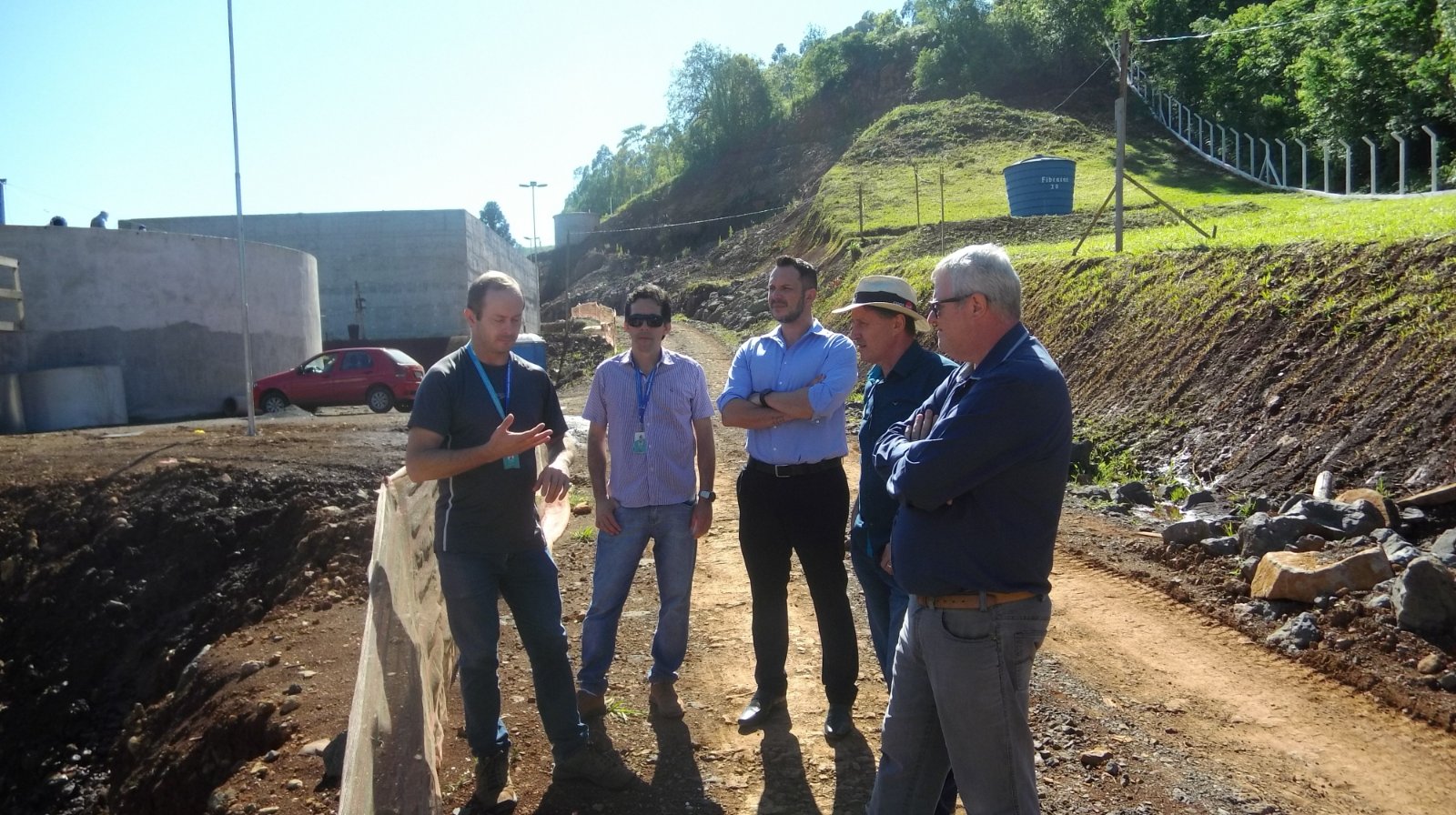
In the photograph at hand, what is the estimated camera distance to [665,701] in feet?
15.8

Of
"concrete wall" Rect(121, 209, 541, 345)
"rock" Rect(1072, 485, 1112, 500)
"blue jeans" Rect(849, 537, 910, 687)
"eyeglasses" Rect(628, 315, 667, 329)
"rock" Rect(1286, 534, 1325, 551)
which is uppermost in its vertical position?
"concrete wall" Rect(121, 209, 541, 345)

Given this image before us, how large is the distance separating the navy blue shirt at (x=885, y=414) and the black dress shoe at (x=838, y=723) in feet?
2.94

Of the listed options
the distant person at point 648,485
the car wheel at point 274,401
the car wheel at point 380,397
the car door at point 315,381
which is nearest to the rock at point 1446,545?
the distant person at point 648,485

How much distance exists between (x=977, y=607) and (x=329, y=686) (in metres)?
4.50

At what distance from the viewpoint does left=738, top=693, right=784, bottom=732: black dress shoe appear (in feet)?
15.1

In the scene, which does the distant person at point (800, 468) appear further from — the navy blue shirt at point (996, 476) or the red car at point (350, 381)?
the red car at point (350, 381)

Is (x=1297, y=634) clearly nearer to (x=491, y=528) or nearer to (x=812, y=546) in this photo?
(x=812, y=546)

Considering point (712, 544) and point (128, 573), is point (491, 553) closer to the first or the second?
point (712, 544)

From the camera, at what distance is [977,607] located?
8.87 ft

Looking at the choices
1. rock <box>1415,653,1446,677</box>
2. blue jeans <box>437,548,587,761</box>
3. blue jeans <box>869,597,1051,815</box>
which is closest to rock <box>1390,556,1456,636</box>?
rock <box>1415,653,1446,677</box>

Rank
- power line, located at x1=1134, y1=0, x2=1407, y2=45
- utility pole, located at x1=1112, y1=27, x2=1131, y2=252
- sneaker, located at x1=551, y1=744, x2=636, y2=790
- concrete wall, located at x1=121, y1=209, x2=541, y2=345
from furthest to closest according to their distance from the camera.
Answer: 1. concrete wall, located at x1=121, y1=209, x2=541, y2=345
2. power line, located at x1=1134, y1=0, x2=1407, y2=45
3. utility pole, located at x1=1112, y1=27, x2=1131, y2=252
4. sneaker, located at x1=551, y1=744, x2=636, y2=790

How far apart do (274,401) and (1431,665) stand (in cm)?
2077

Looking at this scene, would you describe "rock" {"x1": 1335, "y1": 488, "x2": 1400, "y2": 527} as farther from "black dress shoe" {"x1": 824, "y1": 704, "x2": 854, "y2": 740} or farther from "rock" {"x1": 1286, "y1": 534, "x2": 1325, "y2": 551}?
"black dress shoe" {"x1": 824, "y1": 704, "x2": 854, "y2": 740}

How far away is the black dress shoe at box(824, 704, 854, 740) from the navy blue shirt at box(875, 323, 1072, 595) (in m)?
1.86
